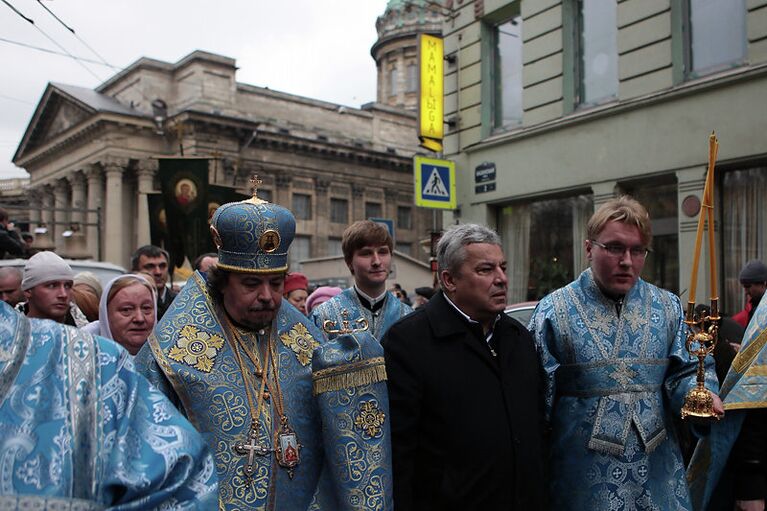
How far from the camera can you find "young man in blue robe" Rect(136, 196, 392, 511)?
2488mm

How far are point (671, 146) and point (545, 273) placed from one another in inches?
137

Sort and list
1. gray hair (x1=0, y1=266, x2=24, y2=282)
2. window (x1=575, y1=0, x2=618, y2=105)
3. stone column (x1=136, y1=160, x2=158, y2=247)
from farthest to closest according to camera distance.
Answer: stone column (x1=136, y1=160, x2=158, y2=247) < window (x1=575, y1=0, x2=618, y2=105) < gray hair (x1=0, y1=266, x2=24, y2=282)

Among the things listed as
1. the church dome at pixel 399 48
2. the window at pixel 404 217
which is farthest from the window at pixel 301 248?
the church dome at pixel 399 48

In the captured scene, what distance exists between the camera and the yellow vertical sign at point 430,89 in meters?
15.2

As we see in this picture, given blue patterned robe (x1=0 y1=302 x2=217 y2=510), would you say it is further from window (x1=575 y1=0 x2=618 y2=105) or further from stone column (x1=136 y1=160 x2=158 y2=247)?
stone column (x1=136 y1=160 x2=158 y2=247)

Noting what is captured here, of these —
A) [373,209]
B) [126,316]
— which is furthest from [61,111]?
[126,316]

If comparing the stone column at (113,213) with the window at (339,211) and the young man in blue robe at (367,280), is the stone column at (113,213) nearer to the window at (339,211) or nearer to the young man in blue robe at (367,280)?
the window at (339,211)

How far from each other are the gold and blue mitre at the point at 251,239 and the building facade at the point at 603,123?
9122mm

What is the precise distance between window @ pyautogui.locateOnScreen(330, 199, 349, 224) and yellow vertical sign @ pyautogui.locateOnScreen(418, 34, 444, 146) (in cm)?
2595

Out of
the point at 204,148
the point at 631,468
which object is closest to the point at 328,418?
the point at 631,468

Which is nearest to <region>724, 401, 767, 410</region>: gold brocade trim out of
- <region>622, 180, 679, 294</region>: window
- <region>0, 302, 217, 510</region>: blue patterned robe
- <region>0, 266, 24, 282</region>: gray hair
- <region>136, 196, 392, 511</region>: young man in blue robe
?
<region>136, 196, 392, 511</region>: young man in blue robe

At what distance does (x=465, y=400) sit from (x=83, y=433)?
158 centimetres

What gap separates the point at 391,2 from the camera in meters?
58.2

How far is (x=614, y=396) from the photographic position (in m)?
3.21
